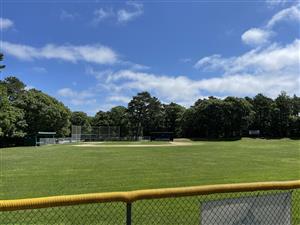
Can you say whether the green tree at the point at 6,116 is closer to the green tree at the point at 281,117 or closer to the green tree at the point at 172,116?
the green tree at the point at 172,116

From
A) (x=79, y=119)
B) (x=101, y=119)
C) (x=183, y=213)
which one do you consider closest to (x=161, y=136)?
(x=101, y=119)

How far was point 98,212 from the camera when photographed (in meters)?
8.97

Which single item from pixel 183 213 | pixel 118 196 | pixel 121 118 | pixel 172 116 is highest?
pixel 172 116

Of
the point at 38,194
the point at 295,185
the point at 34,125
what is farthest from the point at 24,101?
the point at 295,185

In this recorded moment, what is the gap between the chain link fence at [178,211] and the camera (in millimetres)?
4203

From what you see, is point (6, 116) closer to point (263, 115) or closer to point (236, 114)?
point (236, 114)

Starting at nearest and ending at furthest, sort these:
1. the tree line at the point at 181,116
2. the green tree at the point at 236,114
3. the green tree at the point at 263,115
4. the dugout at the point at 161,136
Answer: the tree line at the point at 181,116 → the dugout at the point at 161,136 → the green tree at the point at 236,114 → the green tree at the point at 263,115

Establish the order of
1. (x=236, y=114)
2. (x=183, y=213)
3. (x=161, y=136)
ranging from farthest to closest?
(x=161, y=136)
(x=236, y=114)
(x=183, y=213)

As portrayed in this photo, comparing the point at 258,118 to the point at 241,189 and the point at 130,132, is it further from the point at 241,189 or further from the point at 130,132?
the point at 241,189

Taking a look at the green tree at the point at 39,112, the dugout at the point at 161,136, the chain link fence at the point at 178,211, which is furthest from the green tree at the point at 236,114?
the chain link fence at the point at 178,211

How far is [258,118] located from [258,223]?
11364 centimetres

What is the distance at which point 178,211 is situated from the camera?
9016mm

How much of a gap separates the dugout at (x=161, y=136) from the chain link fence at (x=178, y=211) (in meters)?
89.2

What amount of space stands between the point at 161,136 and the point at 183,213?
98.5 metres
